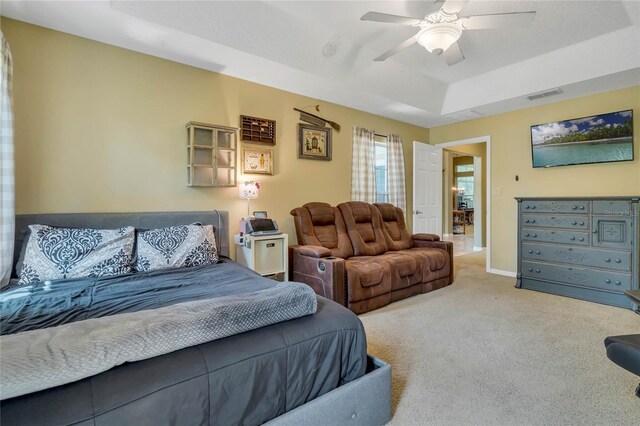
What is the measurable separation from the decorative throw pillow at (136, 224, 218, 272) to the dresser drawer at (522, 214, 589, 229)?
4.01 m

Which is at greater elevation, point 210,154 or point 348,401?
point 210,154

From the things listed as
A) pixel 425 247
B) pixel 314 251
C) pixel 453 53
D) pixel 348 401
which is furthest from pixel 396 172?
pixel 348 401

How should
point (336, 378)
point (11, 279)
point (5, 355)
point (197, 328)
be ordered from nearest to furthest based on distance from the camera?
point (5, 355), point (197, 328), point (336, 378), point (11, 279)

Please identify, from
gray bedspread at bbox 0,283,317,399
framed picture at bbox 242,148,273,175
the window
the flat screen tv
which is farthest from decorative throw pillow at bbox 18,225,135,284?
the flat screen tv

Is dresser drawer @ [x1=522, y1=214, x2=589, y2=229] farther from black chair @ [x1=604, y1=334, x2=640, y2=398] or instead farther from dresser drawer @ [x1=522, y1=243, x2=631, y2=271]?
black chair @ [x1=604, y1=334, x2=640, y2=398]

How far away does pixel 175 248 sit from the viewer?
8.34ft

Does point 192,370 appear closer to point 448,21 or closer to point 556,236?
point 448,21

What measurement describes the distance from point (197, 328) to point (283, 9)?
2.86 metres

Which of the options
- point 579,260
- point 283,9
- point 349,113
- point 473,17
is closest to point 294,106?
point 349,113

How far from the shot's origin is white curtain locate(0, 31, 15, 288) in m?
2.13

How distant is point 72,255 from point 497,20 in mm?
3539

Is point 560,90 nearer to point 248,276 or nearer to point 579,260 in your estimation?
point 579,260

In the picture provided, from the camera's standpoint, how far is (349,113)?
15.3ft

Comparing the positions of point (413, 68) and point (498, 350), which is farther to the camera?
point (413, 68)
